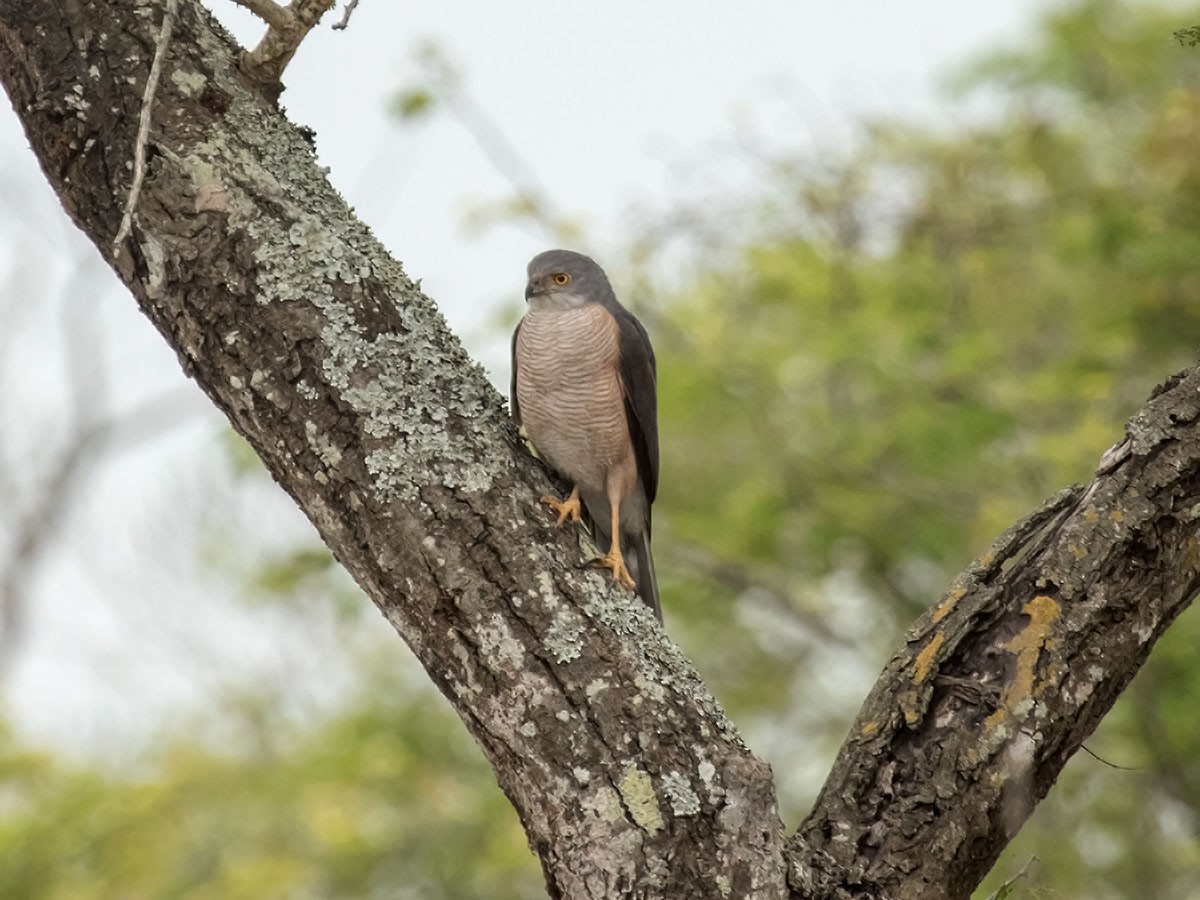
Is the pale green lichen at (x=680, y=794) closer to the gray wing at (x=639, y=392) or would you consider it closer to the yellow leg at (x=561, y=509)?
the yellow leg at (x=561, y=509)

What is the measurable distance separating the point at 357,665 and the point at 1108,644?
11.2 meters

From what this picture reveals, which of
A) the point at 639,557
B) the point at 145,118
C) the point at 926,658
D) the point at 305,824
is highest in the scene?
the point at 305,824

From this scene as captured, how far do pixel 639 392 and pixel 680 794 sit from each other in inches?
96.2

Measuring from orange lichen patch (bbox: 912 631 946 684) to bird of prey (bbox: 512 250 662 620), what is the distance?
67.2 inches

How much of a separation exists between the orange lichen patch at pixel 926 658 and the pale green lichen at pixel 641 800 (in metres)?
0.64

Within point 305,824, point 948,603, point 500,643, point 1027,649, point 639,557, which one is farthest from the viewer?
point 305,824

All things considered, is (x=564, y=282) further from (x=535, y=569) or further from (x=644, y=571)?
(x=535, y=569)

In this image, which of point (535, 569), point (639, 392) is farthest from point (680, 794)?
point (639, 392)

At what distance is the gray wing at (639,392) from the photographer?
4.75 meters

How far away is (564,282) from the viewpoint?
198 inches

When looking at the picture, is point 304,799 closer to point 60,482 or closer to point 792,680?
point 792,680

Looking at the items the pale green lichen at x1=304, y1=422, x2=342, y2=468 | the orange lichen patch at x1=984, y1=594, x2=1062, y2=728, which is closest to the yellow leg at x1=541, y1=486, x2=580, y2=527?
the pale green lichen at x1=304, y1=422, x2=342, y2=468

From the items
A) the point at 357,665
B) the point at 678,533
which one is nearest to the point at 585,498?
the point at 678,533

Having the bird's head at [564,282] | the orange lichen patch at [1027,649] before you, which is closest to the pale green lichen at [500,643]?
the orange lichen patch at [1027,649]
